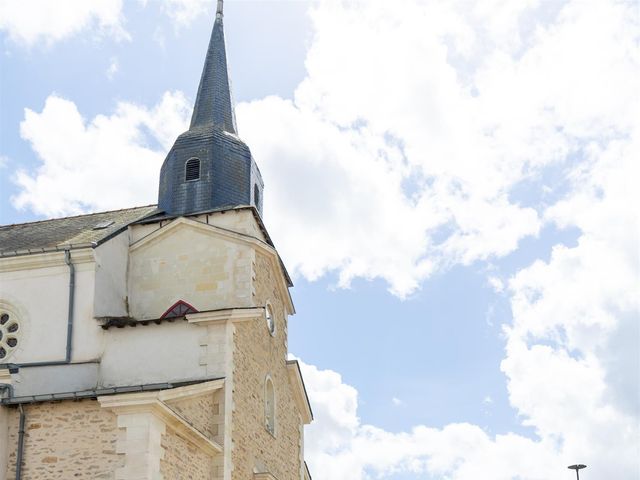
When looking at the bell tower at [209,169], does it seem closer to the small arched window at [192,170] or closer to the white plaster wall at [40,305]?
the small arched window at [192,170]

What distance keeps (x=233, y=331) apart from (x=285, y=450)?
4270mm

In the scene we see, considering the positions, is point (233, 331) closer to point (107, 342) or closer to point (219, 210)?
point (107, 342)

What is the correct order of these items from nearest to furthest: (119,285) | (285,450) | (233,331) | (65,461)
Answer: (65,461) → (233,331) → (119,285) → (285,450)

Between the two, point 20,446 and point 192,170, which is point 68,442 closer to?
point 20,446

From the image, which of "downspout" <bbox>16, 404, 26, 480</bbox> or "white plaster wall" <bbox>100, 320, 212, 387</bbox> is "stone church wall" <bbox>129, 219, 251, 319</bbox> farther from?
"downspout" <bbox>16, 404, 26, 480</bbox>

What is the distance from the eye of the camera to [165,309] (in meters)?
18.7

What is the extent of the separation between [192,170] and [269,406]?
581cm

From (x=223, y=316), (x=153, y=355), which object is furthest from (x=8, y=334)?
(x=223, y=316)

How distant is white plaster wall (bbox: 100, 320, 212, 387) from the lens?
54.2 ft

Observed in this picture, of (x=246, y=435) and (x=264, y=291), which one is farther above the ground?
(x=264, y=291)

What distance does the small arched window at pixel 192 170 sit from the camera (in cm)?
2083

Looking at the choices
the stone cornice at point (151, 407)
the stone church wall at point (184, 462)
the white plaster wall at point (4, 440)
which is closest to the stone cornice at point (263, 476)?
the stone church wall at point (184, 462)

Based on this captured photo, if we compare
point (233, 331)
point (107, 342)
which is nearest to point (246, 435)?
point (233, 331)

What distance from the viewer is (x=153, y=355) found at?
1667cm
